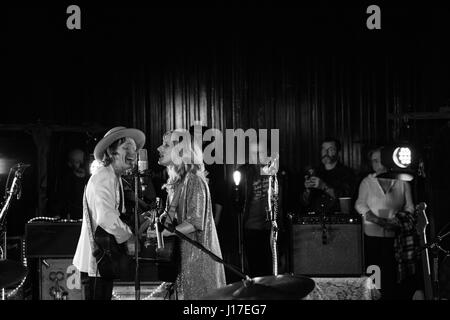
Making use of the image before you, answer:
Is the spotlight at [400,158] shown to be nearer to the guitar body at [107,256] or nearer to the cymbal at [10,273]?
the guitar body at [107,256]

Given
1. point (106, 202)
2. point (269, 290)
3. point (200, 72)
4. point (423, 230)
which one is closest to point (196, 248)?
point (106, 202)

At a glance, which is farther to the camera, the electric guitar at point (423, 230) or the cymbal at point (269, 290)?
the electric guitar at point (423, 230)

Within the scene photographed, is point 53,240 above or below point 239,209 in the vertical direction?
below

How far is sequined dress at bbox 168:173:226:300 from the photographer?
5.14m

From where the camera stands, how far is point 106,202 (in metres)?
4.95

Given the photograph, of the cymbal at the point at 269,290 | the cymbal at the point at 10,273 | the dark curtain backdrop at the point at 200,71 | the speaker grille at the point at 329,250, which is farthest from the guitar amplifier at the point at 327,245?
the cymbal at the point at 269,290

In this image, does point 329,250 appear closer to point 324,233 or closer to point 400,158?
point 324,233

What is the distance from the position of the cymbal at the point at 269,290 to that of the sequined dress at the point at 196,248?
1.34m

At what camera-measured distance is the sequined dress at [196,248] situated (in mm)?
5137

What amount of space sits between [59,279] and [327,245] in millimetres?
2572

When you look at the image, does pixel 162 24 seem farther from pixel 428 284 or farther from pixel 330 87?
pixel 428 284

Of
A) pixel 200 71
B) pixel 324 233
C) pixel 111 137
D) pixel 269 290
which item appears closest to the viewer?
pixel 269 290

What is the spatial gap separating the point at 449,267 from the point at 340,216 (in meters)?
1.08

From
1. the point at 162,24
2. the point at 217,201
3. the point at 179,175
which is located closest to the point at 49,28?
the point at 162,24
